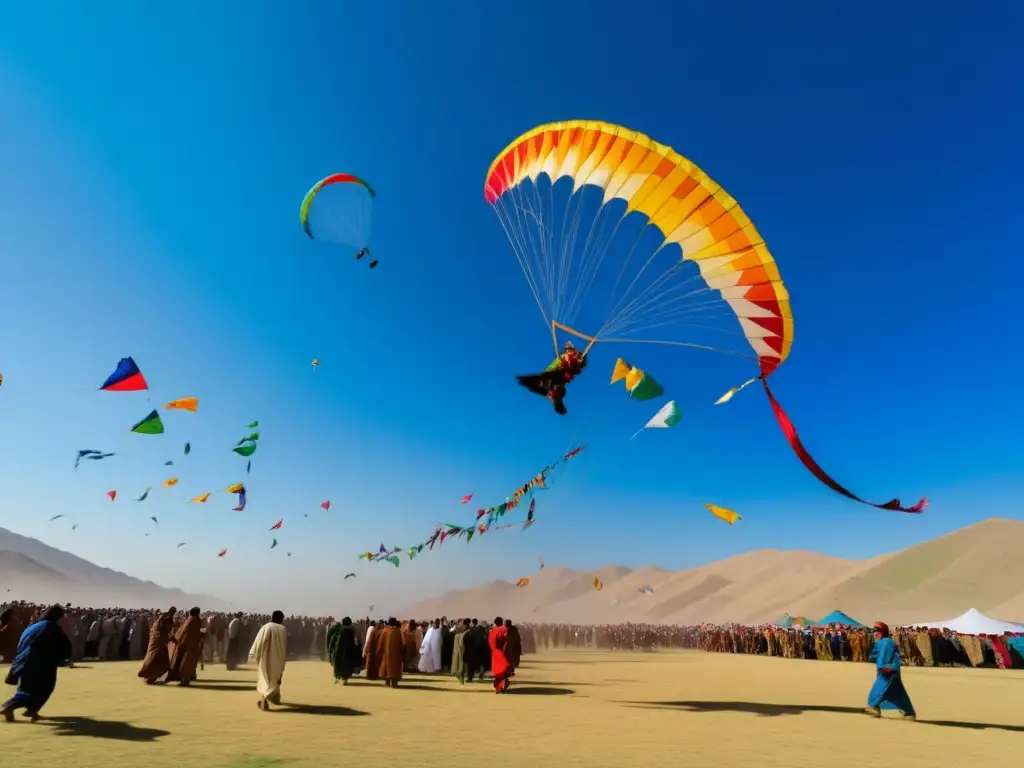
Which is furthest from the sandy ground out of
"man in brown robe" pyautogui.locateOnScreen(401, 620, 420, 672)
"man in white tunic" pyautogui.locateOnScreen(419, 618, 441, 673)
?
"man in brown robe" pyautogui.locateOnScreen(401, 620, 420, 672)

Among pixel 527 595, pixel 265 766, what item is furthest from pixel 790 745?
pixel 527 595

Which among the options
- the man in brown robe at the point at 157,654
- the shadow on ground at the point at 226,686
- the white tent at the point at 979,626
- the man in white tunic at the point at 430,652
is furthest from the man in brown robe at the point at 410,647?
the white tent at the point at 979,626

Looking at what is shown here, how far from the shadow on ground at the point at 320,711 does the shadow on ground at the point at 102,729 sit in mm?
2065

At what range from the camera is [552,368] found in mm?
13203

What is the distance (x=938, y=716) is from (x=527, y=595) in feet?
517

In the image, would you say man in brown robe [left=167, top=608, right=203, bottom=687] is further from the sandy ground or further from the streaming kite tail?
the streaming kite tail

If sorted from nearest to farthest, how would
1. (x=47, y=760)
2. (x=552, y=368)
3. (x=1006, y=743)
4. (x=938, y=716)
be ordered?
(x=47, y=760)
(x=1006, y=743)
(x=938, y=716)
(x=552, y=368)

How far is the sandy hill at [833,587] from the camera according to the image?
61250 millimetres

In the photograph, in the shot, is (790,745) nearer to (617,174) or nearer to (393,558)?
(617,174)

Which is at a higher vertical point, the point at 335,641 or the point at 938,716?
the point at 335,641

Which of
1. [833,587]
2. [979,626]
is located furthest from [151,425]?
[833,587]

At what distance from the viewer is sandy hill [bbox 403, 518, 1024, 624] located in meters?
61.2

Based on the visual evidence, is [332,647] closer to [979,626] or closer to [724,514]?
[724,514]

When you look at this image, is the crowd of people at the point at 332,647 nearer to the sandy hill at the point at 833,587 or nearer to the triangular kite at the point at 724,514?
the triangular kite at the point at 724,514
